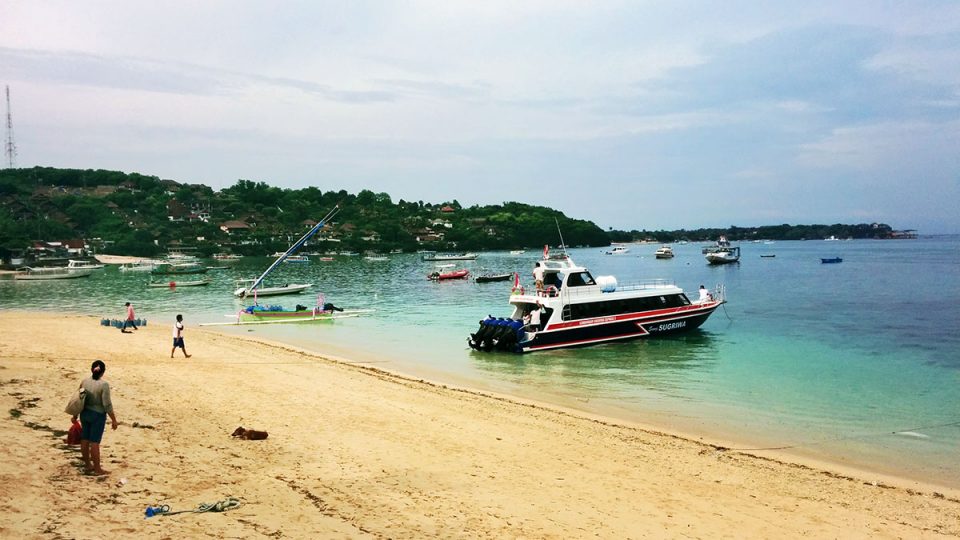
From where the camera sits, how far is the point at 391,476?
11.4 m

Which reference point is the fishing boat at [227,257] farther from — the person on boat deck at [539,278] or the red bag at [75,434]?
the red bag at [75,434]

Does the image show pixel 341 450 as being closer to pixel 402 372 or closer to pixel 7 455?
pixel 7 455

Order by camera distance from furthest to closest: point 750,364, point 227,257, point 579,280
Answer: point 227,257 < point 579,280 < point 750,364

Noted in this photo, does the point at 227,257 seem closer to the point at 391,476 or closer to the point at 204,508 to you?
the point at 391,476

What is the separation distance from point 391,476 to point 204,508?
3454mm

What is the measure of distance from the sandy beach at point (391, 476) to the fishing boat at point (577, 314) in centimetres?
1168

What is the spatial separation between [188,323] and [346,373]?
23.9m

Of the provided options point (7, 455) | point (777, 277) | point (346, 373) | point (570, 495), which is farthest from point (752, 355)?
point (777, 277)

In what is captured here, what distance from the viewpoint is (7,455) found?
9.52 metres

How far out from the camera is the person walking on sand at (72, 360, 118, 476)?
31.4 ft

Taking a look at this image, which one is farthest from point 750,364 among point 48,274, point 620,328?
point 48,274

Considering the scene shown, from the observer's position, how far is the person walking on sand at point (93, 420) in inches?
377

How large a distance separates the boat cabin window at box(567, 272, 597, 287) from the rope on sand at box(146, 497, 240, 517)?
24845mm

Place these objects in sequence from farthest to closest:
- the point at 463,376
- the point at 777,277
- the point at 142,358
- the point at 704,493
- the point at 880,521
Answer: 1. the point at 777,277
2. the point at 463,376
3. the point at 142,358
4. the point at 704,493
5. the point at 880,521
